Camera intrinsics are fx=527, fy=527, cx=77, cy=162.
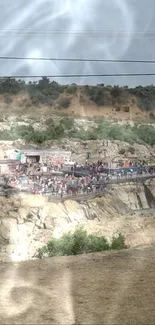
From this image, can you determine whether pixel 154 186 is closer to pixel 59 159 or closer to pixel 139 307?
pixel 59 159

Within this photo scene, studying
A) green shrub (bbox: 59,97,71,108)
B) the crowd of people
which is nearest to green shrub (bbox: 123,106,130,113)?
green shrub (bbox: 59,97,71,108)

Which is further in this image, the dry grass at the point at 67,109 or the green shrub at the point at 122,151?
the dry grass at the point at 67,109

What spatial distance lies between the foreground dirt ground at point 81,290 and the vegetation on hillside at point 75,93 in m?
11.5

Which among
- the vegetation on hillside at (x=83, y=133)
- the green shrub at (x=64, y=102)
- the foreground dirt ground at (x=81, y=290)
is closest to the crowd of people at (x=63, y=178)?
the vegetation on hillside at (x=83, y=133)

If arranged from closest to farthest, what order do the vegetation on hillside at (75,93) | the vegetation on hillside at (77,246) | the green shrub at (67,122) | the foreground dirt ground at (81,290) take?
the foreground dirt ground at (81,290)
the vegetation on hillside at (77,246)
the vegetation on hillside at (75,93)
the green shrub at (67,122)

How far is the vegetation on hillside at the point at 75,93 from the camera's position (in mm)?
19730

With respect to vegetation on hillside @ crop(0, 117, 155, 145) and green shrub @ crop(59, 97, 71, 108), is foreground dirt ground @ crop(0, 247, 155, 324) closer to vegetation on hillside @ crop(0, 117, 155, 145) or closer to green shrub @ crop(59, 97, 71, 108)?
vegetation on hillside @ crop(0, 117, 155, 145)

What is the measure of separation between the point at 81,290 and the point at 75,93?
17.6 meters

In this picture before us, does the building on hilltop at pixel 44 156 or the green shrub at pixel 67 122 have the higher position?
the green shrub at pixel 67 122

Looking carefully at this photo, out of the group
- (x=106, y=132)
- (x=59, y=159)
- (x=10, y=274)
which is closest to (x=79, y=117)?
(x=106, y=132)

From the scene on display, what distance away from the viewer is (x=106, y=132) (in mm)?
21641

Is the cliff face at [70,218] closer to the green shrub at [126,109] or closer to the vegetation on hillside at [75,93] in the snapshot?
the vegetation on hillside at [75,93]

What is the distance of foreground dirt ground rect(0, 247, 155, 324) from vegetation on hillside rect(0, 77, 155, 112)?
37.9 ft

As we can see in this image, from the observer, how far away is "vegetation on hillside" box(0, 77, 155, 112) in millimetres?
19730
